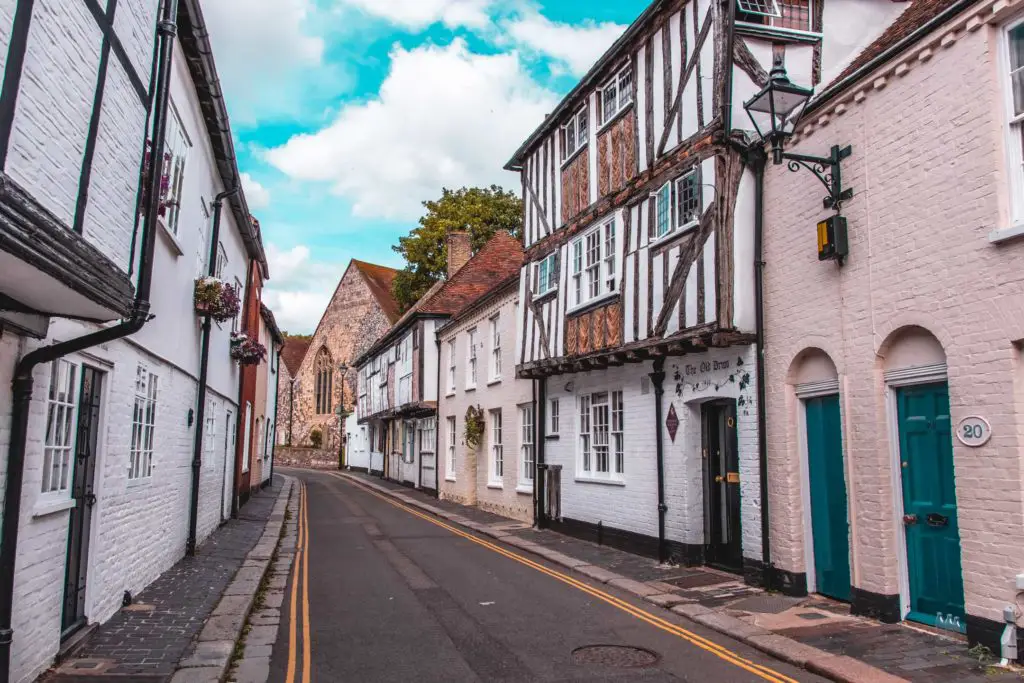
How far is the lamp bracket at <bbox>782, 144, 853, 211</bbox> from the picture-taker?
28.3 ft

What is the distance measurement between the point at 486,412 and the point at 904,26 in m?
14.8

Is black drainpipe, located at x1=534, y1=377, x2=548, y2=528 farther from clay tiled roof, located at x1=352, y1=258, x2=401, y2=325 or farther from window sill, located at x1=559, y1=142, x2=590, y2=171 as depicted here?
clay tiled roof, located at x1=352, y1=258, x2=401, y2=325

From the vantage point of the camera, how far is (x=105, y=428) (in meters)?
7.62

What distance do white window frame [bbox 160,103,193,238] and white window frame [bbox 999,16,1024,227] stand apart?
8.59 metres

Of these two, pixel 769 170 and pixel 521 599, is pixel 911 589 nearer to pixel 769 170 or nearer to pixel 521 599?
pixel 521 599

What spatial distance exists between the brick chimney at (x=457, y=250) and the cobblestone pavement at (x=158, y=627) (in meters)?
21.5

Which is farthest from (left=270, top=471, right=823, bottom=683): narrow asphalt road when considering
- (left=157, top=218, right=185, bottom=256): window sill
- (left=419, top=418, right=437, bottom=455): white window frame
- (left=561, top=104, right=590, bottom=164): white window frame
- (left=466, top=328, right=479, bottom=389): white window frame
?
(left=419, top=418, right=437, bottom=455): white window frame

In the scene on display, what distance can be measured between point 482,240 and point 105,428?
114 ft

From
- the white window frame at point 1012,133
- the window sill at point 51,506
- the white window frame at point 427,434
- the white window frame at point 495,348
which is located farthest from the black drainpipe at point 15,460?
the white window frame at point 427,434

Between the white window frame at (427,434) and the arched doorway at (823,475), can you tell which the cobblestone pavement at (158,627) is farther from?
the white window frame at (427,434)

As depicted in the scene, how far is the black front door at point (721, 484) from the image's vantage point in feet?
36.7

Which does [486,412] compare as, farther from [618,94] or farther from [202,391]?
[618,94]

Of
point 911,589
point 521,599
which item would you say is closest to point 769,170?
point 911,589

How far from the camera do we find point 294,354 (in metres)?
68.1
